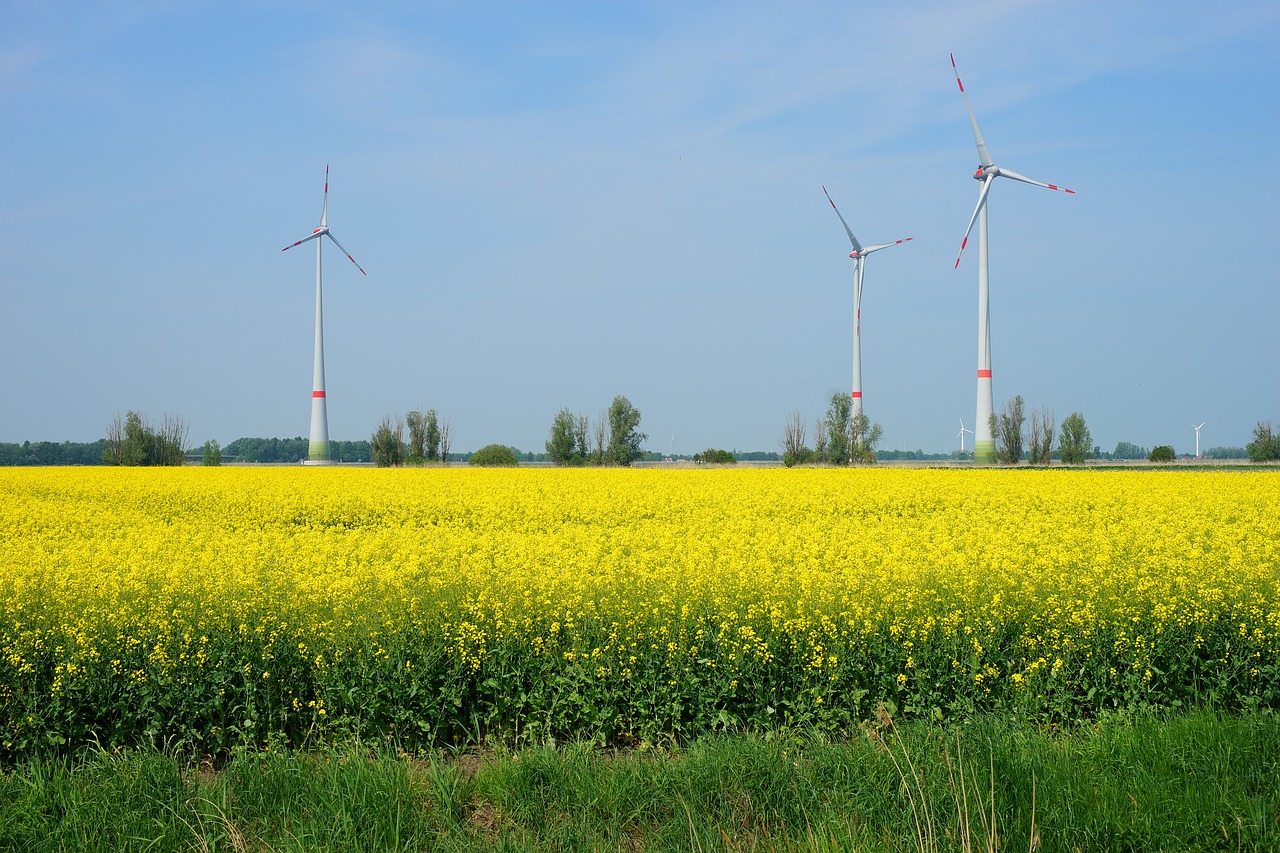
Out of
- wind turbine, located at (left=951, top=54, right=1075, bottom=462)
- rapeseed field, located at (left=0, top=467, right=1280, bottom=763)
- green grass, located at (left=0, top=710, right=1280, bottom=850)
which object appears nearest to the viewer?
green grass, located at (left=0, top=710, right=1280, bottom=850)

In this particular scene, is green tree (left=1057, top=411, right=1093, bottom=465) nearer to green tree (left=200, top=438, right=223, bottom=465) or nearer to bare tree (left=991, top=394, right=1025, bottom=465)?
bare tree (left=991, top=394, right=1025, bottom=465)

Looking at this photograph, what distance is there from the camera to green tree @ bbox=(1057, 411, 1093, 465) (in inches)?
2763

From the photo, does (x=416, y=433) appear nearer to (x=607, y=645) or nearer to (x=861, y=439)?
(x=861, y=439)

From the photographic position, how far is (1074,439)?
7144 cm

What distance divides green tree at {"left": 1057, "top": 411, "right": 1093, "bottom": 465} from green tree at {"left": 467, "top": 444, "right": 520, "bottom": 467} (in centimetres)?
4388

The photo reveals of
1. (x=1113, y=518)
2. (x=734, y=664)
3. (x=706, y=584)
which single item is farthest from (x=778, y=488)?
(x=734, y=664)

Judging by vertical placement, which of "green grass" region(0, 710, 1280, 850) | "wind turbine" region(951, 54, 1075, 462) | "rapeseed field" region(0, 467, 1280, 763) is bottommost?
"green grass" region(0, 710, 1280, 850)

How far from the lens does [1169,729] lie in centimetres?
675

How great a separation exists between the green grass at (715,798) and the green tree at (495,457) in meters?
53.6

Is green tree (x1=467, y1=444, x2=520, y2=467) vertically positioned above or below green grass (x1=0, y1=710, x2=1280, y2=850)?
above

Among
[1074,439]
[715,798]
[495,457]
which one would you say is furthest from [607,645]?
[1074,439]

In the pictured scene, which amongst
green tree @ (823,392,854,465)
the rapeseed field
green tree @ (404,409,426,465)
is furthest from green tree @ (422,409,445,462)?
the rapeseed field

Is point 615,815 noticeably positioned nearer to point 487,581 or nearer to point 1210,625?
point 487,581

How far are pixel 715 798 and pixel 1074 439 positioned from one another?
74.3 m
